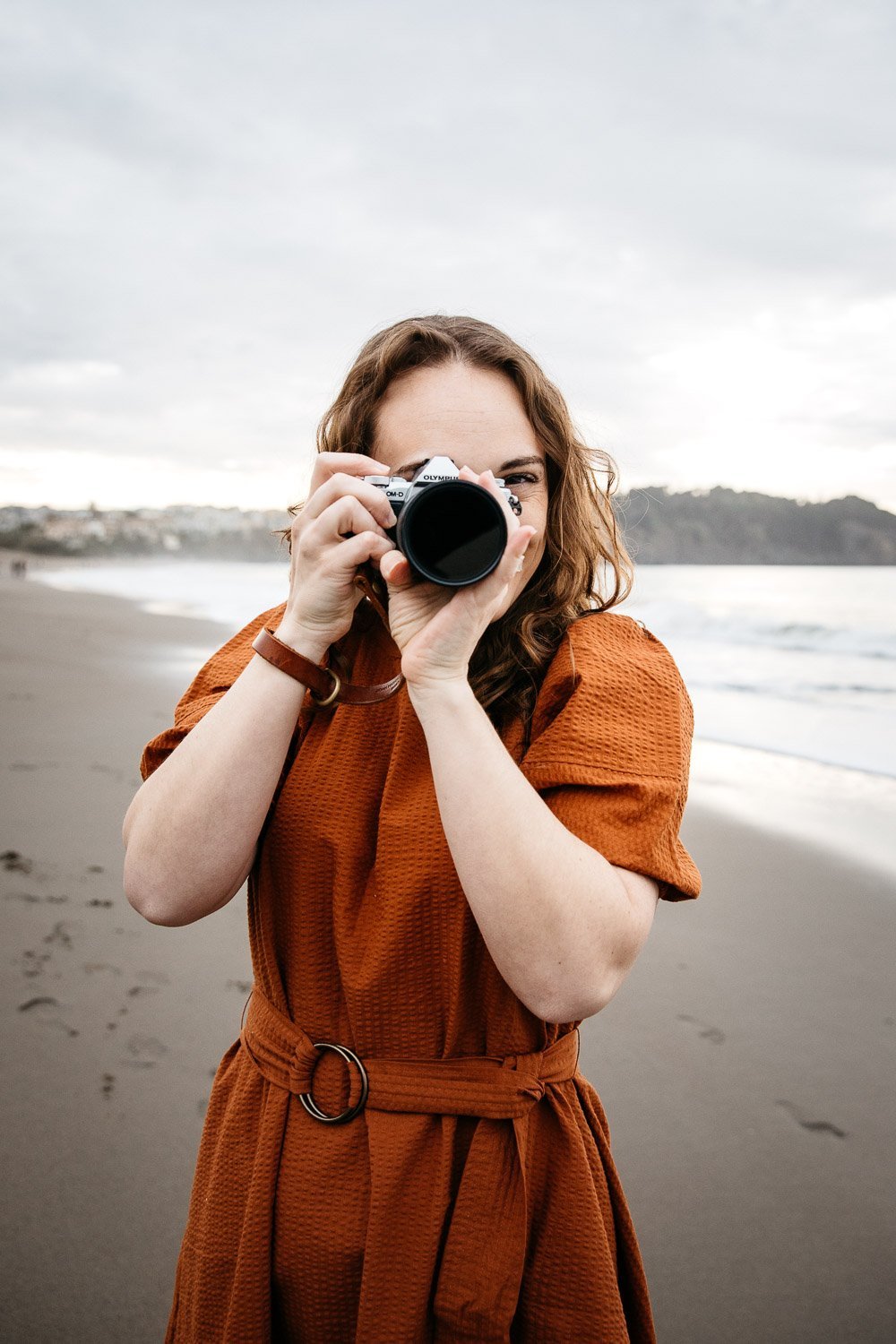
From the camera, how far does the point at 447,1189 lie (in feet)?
2.97

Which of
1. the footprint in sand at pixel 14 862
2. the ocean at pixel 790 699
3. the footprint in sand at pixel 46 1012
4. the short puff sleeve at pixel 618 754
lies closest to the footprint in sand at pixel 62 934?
the footprint in sand at pixel 46 1012

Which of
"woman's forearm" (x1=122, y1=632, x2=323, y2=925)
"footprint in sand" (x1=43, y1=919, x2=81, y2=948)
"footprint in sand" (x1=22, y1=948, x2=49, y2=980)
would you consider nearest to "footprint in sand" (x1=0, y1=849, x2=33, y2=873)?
"footprint in sand" (x1=43, y1=919, x2=81, y2=948)

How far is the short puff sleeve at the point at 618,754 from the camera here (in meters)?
0.86

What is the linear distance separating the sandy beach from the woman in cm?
97

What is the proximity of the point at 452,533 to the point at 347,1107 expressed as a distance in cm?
65

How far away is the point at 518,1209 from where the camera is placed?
0.91m

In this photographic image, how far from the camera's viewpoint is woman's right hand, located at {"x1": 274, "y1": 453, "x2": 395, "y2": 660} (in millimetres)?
900

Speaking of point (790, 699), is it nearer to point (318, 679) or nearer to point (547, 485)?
point (547, 485)

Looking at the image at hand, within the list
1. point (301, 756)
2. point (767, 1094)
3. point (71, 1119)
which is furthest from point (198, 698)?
point (767, 1094)

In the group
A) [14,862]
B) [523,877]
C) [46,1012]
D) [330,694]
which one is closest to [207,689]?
[330,694]

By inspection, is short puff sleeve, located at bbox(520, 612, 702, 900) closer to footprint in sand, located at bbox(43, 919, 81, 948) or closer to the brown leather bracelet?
the brown leather bracelet

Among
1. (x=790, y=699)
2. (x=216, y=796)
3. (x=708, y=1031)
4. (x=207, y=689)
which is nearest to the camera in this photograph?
(x=216, y=796)

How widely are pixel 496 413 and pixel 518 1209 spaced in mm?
931

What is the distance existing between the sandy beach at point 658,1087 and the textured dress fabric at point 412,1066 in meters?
1.04
